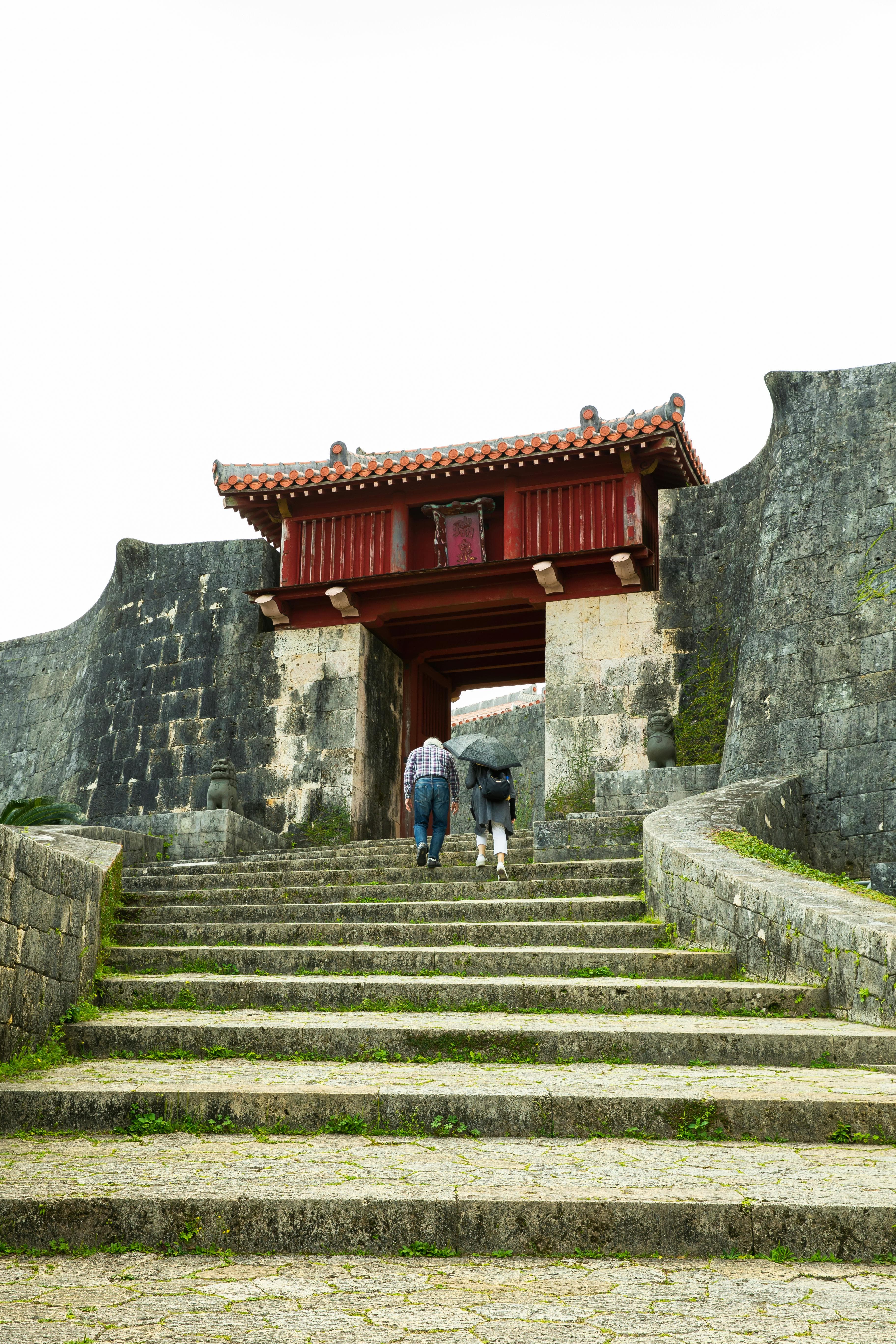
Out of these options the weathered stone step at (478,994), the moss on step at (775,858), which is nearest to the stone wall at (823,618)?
the moss on step at (775,858)

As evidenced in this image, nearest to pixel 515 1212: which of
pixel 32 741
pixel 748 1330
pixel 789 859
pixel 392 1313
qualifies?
pixel 392 1313

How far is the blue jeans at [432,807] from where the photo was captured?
864cm

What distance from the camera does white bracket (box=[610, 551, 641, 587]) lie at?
1319 cm

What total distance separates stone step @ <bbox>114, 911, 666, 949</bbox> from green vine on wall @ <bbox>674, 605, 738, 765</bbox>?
20.0 ft

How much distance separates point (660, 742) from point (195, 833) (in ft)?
16.0

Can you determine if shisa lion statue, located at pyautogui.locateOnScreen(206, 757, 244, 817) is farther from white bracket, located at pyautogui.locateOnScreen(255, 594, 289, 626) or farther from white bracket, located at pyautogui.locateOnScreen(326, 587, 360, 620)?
white bracket, located at pyautogui.locateOnScreen(326, 587, 360, 620)

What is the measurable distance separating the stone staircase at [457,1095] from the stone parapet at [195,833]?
4418 mm

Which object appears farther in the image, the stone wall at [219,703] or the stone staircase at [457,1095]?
the stone wall at [219,703]

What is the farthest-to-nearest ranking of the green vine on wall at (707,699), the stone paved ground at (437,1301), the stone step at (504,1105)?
the green vine on wall at (707,699)
the stone step at (504,1105)
the stone paved ground at (437,1301)

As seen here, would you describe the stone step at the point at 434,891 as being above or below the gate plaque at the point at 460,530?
below

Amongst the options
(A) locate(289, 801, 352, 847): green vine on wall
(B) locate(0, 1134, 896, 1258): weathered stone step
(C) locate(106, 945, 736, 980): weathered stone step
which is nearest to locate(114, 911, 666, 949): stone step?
(C) locate(106, 945, 736, 980): weathered stone step

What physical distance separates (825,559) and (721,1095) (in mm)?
8076

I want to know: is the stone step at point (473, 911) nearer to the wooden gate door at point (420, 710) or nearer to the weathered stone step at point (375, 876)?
the weathered stone step at point (375, 876)

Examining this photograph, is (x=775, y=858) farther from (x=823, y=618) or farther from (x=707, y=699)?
(x=707, y=699)
